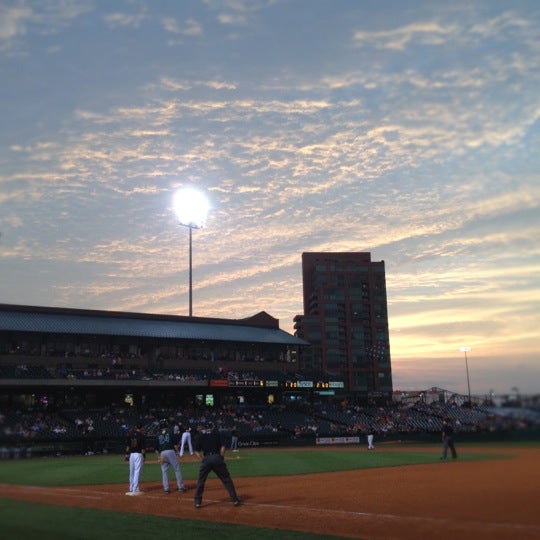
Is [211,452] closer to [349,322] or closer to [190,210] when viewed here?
[190,210]

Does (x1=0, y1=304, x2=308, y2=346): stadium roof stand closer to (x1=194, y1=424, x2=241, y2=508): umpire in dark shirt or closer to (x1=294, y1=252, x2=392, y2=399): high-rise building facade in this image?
(x1=194, y1=424, x2=241, y2=508): umpire in dark shirt

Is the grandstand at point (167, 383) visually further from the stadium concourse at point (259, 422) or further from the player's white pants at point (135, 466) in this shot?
the player's white pants at point (135, 466)

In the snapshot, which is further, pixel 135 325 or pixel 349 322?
pixel 349 322

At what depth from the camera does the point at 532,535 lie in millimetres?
10703

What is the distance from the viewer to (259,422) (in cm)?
5691

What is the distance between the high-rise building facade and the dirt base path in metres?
111

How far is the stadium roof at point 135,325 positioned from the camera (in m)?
57.0

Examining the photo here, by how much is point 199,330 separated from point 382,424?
22.7 metres

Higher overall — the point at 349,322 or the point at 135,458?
the point at 349,322

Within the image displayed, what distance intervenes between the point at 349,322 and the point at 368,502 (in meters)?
124

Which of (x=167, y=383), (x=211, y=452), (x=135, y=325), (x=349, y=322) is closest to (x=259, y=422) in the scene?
(x=167, y=383)

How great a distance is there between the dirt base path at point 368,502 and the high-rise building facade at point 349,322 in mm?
111323

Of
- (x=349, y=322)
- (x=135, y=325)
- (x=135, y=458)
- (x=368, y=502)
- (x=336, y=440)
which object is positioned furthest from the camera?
(x=349, y=322)

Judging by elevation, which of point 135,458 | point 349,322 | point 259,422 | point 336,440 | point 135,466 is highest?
point 349,322
